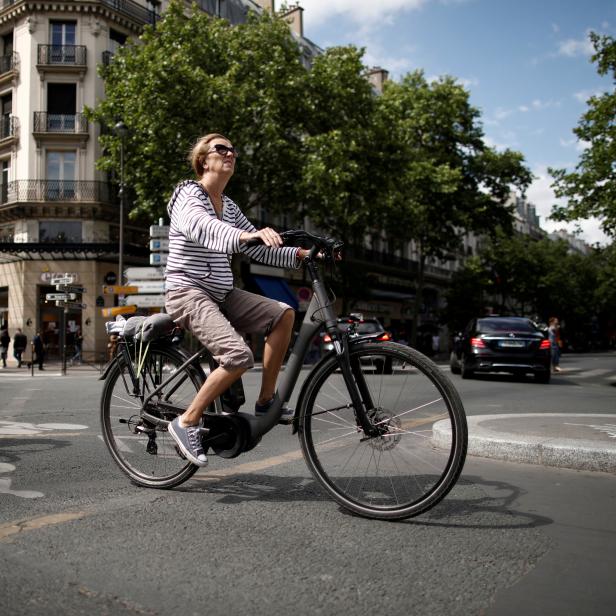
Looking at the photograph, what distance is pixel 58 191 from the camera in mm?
31594

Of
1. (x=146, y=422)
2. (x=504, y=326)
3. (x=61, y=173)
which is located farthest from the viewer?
(x=61, y=173)

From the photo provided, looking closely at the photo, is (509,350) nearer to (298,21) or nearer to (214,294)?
(214,294)

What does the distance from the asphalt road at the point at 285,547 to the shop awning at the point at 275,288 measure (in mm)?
31670

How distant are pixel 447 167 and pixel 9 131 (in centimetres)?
2120

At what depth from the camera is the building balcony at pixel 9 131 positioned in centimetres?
3216

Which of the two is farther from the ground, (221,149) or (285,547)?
(221,149)

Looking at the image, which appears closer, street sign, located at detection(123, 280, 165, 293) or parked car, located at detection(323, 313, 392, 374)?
parked car, located at detection(323, 313, 392, 374)

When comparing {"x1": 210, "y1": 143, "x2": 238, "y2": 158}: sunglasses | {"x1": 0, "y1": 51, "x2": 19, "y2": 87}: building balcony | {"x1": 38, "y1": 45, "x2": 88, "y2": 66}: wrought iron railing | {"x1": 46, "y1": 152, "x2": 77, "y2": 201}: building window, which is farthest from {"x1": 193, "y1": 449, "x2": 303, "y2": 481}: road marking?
{"x1": 0, "y1": 51, "x2": 19, "y2": 87}: building balcony

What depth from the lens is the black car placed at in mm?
15742

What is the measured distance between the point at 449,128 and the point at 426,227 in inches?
225

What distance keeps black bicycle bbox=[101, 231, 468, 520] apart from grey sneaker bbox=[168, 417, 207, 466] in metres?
0.05

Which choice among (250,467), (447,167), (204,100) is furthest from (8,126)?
(250,467)

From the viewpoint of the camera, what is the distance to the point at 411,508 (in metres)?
3.22

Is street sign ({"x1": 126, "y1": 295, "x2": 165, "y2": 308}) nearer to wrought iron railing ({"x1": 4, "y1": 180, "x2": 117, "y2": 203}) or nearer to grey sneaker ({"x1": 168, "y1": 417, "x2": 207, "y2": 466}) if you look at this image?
wrought iron railing ({"x1": 4, "y1": 180, "x2": 117, "y2": 203})
